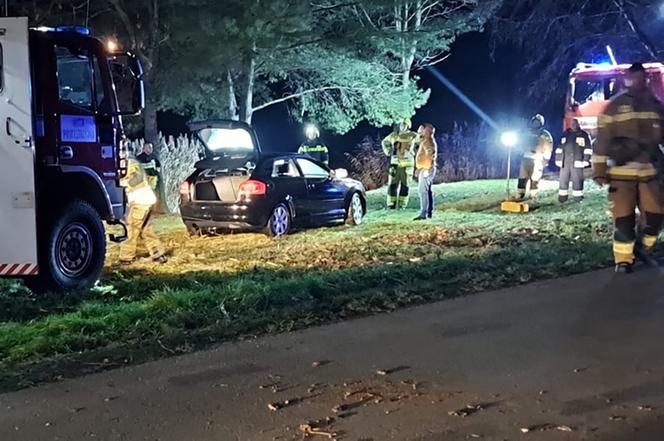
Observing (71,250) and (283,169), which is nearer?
(71,250)

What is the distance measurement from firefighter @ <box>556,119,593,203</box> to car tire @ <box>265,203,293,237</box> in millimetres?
5850

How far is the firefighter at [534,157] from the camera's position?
1683cm

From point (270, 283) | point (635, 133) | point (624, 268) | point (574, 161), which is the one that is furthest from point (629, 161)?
point (574, 161)

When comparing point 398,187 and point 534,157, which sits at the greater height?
point 534,157

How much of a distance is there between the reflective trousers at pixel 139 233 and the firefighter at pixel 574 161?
27.6ft

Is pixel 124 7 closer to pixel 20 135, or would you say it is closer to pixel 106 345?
pixel 20 135

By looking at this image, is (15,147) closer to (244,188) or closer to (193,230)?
(244,188)

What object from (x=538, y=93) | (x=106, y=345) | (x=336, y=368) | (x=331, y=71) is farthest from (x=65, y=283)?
(x=538, y=93)

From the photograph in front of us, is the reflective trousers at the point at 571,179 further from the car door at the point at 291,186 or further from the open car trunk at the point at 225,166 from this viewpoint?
the open car trunk at the point at 225,166

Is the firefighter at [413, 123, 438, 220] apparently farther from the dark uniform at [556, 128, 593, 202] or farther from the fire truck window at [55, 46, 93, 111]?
the fire truck window at [55, 46, 93, 111]

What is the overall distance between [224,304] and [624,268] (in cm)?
400

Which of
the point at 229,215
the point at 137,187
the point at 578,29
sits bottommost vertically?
the point at 229,215

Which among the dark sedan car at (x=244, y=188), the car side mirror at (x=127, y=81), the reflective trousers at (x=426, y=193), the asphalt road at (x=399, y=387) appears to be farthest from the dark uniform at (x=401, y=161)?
the asphalt road at (x=399, y=387)

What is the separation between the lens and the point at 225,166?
516 inches
